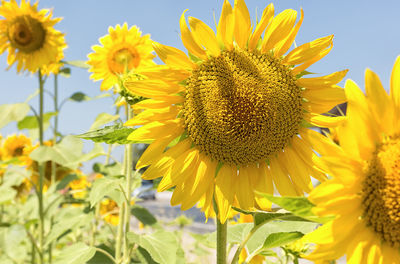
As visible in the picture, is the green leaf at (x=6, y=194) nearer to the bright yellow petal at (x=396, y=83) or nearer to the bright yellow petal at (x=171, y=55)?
the bright yellow petal at (x=171, y=55)

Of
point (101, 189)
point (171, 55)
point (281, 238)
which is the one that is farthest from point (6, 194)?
point (281, 238)

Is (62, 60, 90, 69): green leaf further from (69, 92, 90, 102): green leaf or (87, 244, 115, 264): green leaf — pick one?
(87, 244, 115, 264): green leaf

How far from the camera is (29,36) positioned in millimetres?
2963

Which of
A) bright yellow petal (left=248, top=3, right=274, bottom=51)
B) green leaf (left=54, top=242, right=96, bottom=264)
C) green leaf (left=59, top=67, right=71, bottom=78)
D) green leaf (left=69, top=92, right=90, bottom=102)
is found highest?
green leaf (left=59, top=67, right=71, bottom=78)

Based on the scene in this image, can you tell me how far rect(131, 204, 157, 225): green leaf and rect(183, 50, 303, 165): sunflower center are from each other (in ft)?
3.74

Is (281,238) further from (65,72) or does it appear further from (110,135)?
(65,72)

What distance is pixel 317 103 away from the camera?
938 mm

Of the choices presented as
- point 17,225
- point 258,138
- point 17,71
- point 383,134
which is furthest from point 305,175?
point 17,71

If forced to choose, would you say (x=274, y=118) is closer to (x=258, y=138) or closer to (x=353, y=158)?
(x=258, y=138)

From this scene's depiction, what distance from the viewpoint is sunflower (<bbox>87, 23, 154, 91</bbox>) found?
2.55 meters

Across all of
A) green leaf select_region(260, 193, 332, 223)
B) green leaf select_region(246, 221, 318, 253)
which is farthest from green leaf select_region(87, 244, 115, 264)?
green leaf select_region(260, 193, 332, 223)

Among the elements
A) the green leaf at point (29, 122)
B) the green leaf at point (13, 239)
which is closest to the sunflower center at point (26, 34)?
the green leaf at point (29, 122)

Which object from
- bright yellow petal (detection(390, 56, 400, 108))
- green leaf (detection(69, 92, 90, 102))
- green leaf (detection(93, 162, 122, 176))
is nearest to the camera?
bright yellow petal (detection(390, 56, 400, 108))

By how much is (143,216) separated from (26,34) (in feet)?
6.32
